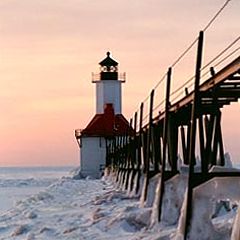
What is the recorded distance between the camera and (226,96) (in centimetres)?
1155

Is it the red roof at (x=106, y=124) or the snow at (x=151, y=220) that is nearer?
the snow at (x=151, y=220)

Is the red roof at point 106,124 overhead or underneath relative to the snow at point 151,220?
overhead

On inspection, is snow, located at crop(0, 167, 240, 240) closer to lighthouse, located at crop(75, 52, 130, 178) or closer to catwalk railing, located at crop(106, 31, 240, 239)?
catwalk railing, located at crop(106, 31, 240, 239)

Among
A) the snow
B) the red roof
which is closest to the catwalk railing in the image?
the snow

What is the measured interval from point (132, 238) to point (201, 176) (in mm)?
1576

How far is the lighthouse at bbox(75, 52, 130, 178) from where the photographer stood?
53875 mm

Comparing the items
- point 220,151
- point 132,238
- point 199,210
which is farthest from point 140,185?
point 199,210

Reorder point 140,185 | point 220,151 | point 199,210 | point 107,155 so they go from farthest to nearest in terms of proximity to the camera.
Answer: point 107,155 → point 140,185 → point 220,151 → point 199,210

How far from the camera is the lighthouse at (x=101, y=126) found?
5388cm

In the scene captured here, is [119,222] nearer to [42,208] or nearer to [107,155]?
[42,208]

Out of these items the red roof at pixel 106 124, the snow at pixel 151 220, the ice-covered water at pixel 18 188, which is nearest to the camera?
the snow at pixel 151 220

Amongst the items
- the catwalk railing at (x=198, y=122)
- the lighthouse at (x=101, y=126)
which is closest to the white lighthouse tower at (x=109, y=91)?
the lighthouse at (x=101, y=126)

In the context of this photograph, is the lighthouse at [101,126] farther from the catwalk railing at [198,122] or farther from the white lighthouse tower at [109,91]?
the catwalk railing at [198,122]

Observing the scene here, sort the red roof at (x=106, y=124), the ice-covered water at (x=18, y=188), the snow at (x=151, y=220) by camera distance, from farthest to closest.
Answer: the red roof at (x=106, y=124) → the ice-covered water at (x=18, y=188) → the snow at (x=151, y=220)
